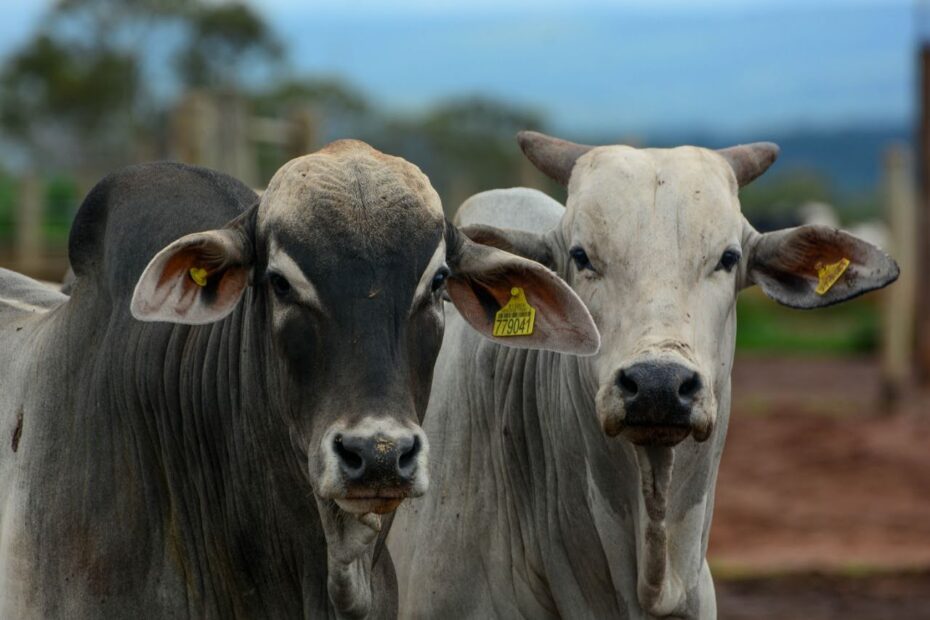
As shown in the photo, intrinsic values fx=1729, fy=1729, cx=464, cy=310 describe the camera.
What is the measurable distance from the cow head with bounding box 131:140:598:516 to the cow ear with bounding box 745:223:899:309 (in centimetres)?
84

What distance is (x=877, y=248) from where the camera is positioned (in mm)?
4996

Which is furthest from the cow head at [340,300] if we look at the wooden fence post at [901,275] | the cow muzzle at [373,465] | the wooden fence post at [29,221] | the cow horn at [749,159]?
the wooden fence post at [29,221]

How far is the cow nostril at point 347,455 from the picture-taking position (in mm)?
3916

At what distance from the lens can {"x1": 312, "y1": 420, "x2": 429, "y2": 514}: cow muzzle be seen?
Result: 3.89 m

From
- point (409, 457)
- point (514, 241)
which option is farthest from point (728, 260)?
point (409, 457)

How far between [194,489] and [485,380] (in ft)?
3.85

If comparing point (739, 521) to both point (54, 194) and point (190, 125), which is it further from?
point (54, 194)

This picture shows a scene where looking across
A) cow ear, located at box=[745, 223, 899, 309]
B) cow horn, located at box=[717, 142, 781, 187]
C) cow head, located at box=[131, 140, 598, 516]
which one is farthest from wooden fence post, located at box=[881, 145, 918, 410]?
cow head, located at box=[131, 140, 598, 516]

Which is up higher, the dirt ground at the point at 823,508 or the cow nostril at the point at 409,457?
the cow nostril at the point at 409,457

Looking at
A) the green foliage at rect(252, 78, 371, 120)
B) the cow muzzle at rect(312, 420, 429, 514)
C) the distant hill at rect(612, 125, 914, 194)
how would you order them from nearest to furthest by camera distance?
the cow muzzle at rect(312, 420, 429, 514), the green foliage at rect(252, 78, 371, 120), the distant hill at rect(612, 125, 914, 194)

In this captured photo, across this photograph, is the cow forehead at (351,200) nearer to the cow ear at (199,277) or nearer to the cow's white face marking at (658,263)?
the cow ear at (199,277)

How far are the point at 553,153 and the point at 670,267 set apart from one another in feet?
2.71

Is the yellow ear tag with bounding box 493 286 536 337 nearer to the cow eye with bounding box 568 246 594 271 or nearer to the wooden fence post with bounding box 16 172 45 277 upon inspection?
the cow eye with bounding box 568 246 594 271

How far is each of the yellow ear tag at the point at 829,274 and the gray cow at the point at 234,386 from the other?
3.05ft
